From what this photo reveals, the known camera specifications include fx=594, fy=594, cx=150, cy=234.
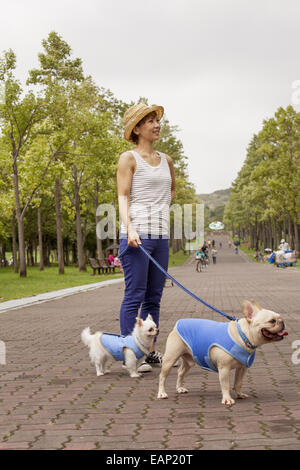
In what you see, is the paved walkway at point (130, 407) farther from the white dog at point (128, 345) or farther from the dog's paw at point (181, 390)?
the white dog at point (128, 345)

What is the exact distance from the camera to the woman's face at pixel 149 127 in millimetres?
5980

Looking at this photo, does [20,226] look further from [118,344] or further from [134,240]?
[134,240]

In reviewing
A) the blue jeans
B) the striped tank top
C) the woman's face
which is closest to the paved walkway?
the blue jeans

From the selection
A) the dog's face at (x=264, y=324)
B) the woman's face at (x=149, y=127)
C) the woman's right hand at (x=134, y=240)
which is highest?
the woman's face at (x=149, y=127)

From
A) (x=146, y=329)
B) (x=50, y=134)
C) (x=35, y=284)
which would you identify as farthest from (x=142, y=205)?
(x=50, y=134)

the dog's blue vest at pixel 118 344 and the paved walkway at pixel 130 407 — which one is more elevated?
the dog's blue vest at pixel 118 344

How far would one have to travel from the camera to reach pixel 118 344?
5.68 m

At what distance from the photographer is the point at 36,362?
22.9ft

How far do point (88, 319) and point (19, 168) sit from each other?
21.8 metres

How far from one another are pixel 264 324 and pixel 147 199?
2.06 m

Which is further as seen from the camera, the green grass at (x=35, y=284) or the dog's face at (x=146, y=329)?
the green grass at (x=35, y=284)

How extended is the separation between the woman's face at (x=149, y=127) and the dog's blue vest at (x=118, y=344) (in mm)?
2007

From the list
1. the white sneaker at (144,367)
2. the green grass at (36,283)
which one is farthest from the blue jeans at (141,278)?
the green grass at (36,283)
